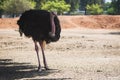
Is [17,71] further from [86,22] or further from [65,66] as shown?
[86,22]

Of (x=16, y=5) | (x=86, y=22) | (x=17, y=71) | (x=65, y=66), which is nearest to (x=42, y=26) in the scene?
(x=17, y=71)

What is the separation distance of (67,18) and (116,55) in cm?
3640

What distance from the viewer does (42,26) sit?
1222 centimetres

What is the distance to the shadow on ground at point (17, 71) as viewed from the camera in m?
11.6

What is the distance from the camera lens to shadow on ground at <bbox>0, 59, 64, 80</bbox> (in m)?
11.6

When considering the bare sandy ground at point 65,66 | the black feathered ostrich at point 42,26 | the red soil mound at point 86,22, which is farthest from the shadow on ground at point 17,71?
the red soil mound at point 86,22

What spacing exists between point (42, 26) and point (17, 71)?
1559 millimetres

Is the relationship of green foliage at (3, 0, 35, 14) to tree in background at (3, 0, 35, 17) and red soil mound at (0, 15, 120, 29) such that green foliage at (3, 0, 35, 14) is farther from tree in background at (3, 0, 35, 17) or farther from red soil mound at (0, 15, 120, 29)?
red soil mound at (0, 15, 120, 29)

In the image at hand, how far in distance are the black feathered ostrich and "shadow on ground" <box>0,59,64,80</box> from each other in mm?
439

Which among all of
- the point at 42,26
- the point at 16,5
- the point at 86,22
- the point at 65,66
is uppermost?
the point at 42,26

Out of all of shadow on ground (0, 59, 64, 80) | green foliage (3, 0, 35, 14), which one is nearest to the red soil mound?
green foliage (3, 0, 35, 14)

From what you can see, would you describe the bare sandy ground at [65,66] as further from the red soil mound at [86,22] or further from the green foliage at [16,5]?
the green foliage at [16,5]

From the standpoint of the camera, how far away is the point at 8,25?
48.1 m

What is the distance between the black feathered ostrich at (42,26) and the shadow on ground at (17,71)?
0.44 meters
